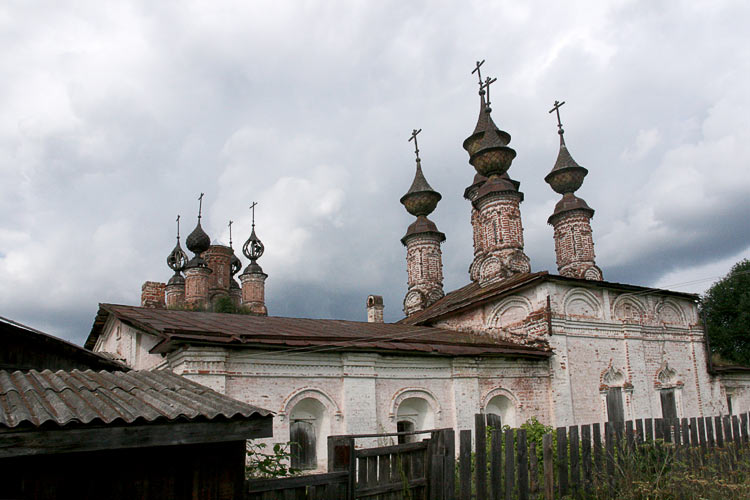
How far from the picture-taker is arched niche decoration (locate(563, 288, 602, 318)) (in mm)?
14477

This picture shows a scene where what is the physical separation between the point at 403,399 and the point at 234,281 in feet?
103

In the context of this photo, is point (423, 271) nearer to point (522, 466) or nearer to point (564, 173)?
point (564, 173)

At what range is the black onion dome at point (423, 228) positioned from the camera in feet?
77.7

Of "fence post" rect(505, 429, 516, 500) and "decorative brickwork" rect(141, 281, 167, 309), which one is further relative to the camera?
"decorative brickwork" rect(141, 281, 167, 309)

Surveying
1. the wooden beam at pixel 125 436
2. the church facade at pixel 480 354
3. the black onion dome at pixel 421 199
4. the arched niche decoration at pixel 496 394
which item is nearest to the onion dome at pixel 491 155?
the church facade at pixel 480 354

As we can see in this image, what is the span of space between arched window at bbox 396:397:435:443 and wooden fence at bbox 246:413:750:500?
5.39m

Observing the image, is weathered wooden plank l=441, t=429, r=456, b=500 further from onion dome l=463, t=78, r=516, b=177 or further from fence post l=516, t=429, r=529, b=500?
onion dome l=463, t=78, r=516, b=177

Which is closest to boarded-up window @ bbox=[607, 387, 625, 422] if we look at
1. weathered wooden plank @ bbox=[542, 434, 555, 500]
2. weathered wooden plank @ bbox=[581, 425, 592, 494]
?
weathered wooden plank @ bbox=[581, 425, 592, 494]

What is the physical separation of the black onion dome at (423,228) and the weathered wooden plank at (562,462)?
17278mm

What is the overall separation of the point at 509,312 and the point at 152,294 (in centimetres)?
2629

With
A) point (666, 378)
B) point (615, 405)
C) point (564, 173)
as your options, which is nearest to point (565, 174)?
point (564, 173)

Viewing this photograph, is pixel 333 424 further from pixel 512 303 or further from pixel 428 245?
pixel 428 245

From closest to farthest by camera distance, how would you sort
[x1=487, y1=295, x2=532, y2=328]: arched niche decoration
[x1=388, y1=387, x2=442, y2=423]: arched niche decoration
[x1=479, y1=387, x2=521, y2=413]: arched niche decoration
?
[x1=388, y1=387, x2=442, y2=423]: arched niche decoration → [x1=479, y1=387, x2=521, y2=413]: arched niche decoration → [x1=487, y1=295, x2=532, y2=328]: arched niche decoration

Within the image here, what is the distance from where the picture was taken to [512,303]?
15141mm
